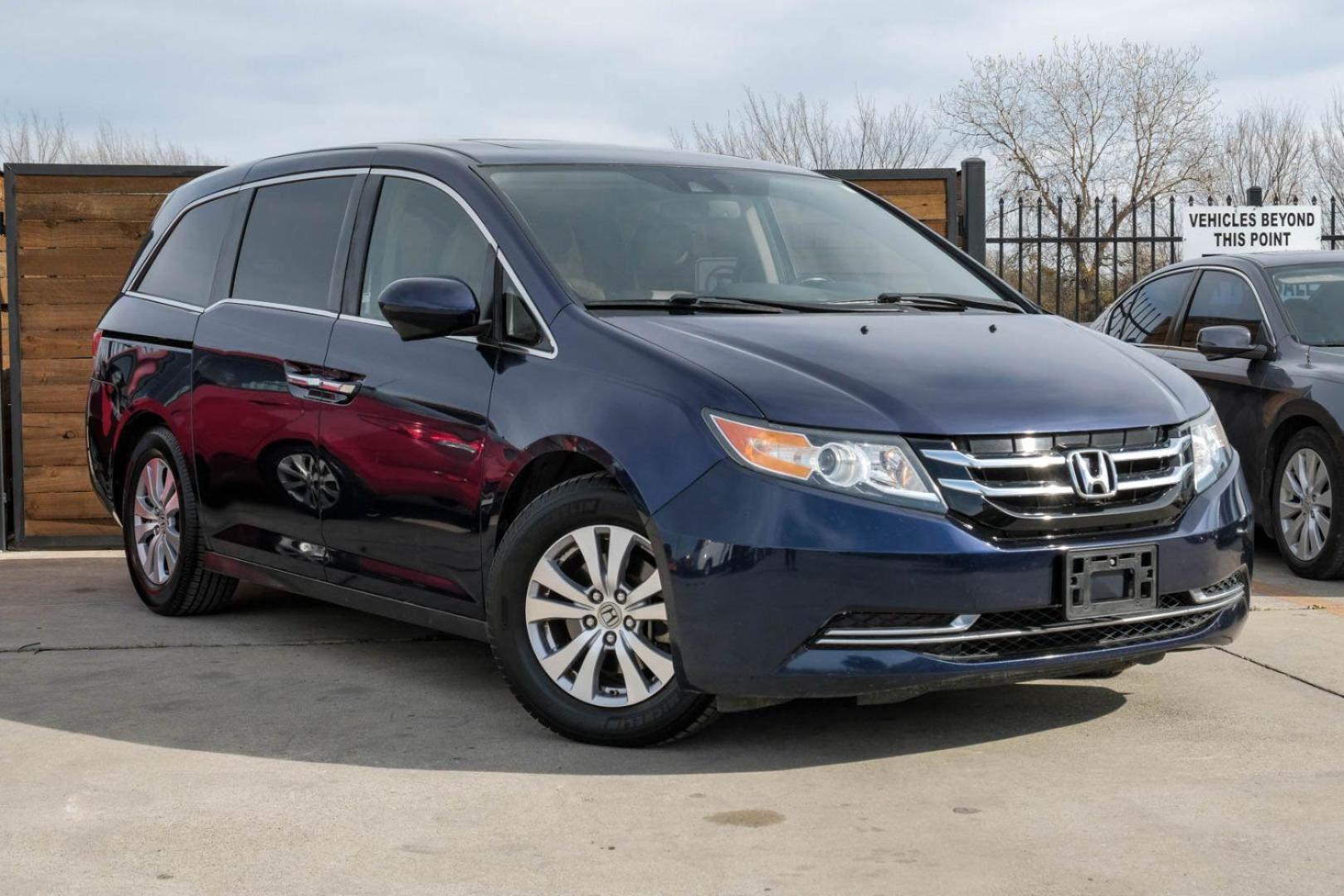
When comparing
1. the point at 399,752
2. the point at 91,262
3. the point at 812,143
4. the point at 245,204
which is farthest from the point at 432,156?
the point at 812,143

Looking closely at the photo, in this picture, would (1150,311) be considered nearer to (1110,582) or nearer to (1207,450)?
(1207,450)

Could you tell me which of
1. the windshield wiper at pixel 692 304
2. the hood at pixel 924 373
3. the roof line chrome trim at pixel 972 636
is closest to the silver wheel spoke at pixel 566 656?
the roof line chrome trim at pixel 972 636

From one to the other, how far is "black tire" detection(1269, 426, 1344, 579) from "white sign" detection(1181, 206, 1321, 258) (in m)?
8.31

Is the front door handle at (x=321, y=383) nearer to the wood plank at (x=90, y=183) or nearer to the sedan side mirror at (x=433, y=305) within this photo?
the sedan side mirror at (x=433, y=305)

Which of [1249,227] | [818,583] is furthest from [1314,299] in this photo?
[1249,227]

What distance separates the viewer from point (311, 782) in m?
4.34

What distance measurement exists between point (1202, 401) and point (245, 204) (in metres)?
3.78

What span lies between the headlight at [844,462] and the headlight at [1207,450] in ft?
3.10

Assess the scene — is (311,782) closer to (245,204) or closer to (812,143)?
(245,204)

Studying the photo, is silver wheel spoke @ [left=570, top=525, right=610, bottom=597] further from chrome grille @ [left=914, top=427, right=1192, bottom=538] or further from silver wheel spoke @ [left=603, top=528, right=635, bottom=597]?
chrome grille @ [left=914, top=427, right=1192, bottom=538]

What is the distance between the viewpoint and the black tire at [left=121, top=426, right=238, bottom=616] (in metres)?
6.59

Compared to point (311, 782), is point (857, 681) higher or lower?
higher

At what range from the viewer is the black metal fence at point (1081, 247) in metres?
16.1

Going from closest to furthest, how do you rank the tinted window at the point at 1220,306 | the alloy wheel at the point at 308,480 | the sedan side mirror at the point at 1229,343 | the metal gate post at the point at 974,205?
the alloy wheel at the point at 308,480, the sedan side mirror at the point at 1229,343, the tinted window at the point at 1220,306, the metal gate post at the point at 974,205
